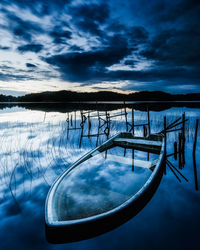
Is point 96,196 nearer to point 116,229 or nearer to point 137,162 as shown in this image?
point 116,229

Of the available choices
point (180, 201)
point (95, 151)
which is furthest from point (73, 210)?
point (180, 201)

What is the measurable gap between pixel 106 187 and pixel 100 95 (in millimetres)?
181468

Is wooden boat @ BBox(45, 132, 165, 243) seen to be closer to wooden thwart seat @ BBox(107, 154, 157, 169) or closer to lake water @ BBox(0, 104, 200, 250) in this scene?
wooden thwart seat @ BBox(107, 154, 157, 169)

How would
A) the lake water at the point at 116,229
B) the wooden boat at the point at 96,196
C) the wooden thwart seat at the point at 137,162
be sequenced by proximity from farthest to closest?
the wooden thwart seat at the point at 137,162
the lake water at the point at 116,229
the wooden boat at the point at 96,196

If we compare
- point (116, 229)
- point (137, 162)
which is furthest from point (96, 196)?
point (137, 162)

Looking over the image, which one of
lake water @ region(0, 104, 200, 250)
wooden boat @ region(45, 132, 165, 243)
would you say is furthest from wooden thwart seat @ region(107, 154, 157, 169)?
lake water @ region(0, 104, 200, 250)

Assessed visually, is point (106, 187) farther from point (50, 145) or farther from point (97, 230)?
point (50, 145)

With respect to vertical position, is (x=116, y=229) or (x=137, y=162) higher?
(x=137, y=162)

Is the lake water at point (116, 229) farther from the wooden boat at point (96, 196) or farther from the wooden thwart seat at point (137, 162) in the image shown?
the wooden thwart seat at point (137, 162)

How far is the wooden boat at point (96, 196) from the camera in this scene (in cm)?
367

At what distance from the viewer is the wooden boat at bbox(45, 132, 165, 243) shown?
3.67m

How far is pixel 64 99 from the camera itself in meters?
177

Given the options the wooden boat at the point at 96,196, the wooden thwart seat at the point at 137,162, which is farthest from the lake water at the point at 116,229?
the wooden thwart seat at the point at 137,162

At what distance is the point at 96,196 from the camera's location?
5438mm
